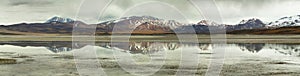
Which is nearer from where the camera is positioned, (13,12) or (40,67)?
(40,67)

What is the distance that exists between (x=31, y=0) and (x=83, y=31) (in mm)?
25841

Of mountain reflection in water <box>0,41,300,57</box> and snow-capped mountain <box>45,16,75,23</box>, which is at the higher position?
snow-capped mountain <box>45,16,75,23</box>

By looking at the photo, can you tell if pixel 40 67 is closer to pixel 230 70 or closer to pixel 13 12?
pixel 230 70

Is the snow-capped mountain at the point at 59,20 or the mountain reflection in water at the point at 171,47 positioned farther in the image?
the snow-capped mountain at the point at 59,20

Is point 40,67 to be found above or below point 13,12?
below

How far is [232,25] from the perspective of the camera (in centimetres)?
19738

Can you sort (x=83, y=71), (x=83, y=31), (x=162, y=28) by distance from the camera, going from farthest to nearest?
1. (x=162, y=28)
2. (x=83, y=31)
3. (x=83, y=71)

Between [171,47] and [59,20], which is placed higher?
[59,20]

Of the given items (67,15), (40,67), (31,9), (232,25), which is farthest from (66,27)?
(40,67)

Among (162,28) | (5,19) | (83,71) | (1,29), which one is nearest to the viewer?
(83,71)

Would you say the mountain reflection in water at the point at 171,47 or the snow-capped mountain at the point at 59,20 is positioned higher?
the snow-capped mountain at the point at 59,20

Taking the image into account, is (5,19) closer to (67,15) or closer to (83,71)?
(67,15)

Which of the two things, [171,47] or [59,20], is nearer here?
[171,47]

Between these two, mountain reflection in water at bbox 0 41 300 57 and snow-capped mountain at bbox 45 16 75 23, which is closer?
mountain reflection in water at bbox 0 41 300 57
